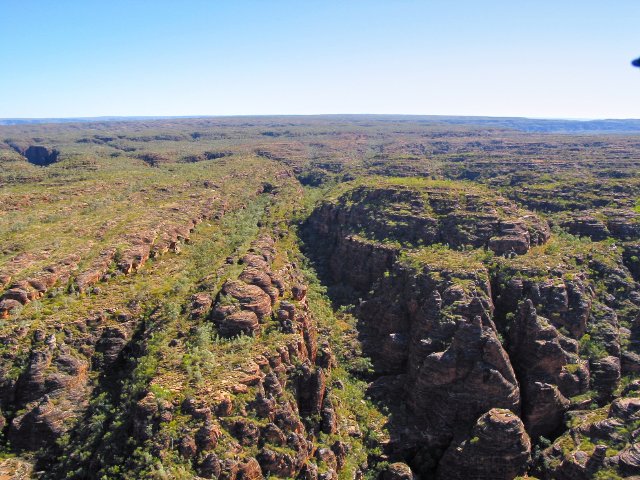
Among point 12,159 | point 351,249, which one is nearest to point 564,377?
point 351,249

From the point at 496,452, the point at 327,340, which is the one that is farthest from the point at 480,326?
the point at 327,340

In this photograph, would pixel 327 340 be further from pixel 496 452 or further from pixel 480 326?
pixel 496 452

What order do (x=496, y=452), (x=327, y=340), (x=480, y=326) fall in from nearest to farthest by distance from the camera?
(x=496, y=452) → (x=480, y=326) → (x=327, y=340)

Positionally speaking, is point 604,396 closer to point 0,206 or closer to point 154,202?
point 154,202

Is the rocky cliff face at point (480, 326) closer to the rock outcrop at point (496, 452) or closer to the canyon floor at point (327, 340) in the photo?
the rock outcrop at point (496, 452)

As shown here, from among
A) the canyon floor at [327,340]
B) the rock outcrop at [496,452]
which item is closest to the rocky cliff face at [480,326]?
the rock outcrop at [496,452]

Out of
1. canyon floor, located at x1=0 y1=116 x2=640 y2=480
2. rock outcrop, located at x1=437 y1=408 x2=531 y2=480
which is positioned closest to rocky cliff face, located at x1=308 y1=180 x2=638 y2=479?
rock outcrop, located at x1=437 y1=408 x2=531 y2=480

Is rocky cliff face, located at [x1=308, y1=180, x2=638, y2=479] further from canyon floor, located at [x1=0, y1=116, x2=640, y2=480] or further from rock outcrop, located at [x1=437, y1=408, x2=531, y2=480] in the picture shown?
canyon floor, located at [x1=0, y1=116, x2=640, y2=480]

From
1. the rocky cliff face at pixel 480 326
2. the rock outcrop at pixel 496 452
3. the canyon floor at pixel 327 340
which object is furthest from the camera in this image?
the rocky cliff face at pixel 480 326
